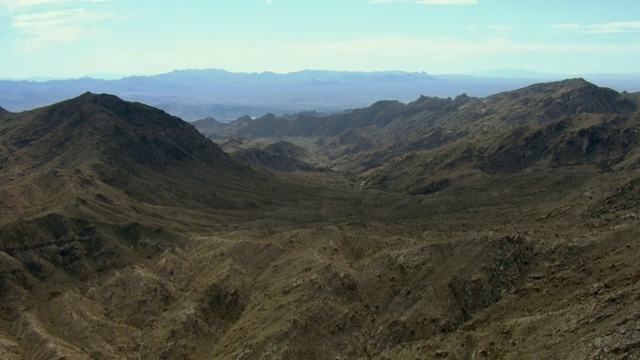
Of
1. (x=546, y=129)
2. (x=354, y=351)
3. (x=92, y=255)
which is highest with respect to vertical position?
(x=546, y=129)

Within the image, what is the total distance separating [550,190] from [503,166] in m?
36.1

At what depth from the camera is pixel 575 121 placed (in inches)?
6969

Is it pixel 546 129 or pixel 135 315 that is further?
pixel 546 129

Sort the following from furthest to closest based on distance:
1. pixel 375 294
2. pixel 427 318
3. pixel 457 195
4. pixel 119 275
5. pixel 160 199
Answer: pixel 457 195, pixel 160 199, pixel 119 275, pixel 375 294, pixel 427 318

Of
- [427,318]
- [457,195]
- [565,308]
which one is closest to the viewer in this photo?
[565,308]

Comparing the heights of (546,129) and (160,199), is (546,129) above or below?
above

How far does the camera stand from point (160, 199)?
130 m

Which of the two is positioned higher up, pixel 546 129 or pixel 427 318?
pixel 546 129

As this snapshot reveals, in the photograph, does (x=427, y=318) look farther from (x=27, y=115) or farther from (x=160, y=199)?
(x=27, y=115)

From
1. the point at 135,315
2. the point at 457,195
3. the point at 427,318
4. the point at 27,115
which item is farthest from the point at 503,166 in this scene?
the point at 27,115

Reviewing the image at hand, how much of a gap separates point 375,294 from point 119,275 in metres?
40.8

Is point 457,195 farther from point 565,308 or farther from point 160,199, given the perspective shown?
point 565,308

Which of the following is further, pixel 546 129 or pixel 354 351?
pixel 546 129

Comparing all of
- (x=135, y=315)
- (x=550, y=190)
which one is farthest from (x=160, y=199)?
(x=550, y=190)
